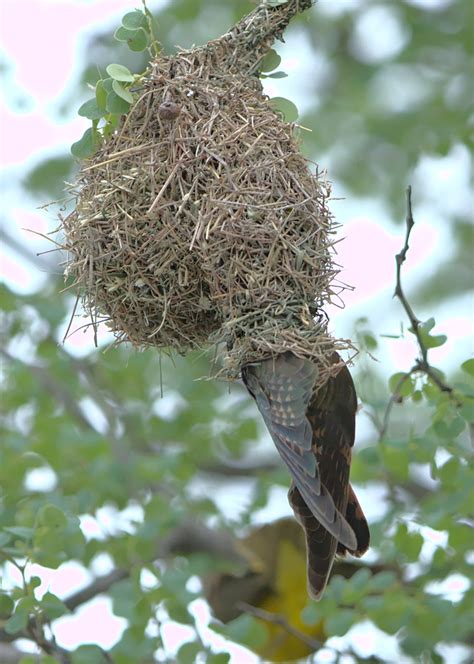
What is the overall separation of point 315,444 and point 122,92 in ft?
2.71

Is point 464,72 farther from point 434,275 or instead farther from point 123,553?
point 123,553

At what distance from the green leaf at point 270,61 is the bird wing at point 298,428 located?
2.40ft

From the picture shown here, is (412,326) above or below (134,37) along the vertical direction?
below

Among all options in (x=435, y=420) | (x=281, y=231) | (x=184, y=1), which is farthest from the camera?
(x=184, y=1)

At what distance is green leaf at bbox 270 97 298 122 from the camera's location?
96.1 inches

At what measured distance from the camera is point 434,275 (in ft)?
22.9

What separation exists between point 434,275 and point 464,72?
143 cm

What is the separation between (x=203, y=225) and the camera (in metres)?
2.15

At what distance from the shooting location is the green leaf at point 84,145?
7.59 ft

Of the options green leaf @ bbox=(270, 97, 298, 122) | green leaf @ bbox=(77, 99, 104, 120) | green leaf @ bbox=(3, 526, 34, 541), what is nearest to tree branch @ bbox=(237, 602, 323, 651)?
green leaf @ bbox=(3, 526, 34, 541)

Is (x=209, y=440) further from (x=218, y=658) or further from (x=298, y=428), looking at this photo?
(x=298, y=428)

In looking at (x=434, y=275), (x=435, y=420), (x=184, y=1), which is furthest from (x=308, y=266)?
(x=434, y=275)

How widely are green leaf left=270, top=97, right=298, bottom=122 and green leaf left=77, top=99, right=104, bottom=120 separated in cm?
42

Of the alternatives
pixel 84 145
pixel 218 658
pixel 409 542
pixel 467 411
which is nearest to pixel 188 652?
pixel 218 658
